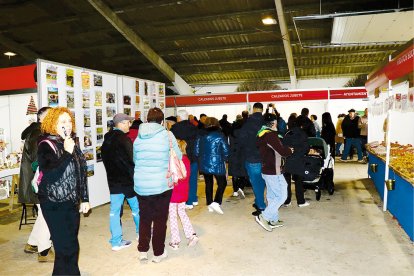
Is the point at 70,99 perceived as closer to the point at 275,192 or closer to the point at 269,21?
the point at 275,192

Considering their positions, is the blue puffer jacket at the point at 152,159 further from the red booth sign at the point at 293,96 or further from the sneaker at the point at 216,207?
the red booth sign at the point at 293,96

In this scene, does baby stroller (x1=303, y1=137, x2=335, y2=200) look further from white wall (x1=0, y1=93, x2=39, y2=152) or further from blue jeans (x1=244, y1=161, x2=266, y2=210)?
white wall (x1=0, y1=93, x2=39, y2=152)

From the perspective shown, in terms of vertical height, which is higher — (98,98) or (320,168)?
(98,98)

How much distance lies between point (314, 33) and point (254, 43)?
2078 mm

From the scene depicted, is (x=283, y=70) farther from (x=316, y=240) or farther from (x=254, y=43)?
(x=316, y=240)

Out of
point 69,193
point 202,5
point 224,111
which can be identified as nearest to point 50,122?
point 69,193

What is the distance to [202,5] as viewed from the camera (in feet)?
33.9

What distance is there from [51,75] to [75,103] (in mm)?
643

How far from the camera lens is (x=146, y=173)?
368cm

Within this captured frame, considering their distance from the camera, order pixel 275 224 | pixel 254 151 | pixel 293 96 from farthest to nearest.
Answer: pixel 293 96 → pixel 254 151 → pixel 275 224

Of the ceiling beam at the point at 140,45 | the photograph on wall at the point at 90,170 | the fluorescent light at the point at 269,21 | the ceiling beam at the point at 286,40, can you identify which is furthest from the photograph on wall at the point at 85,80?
the fluorescent light at the point at 269,21

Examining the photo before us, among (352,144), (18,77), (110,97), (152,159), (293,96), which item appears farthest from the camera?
(293,96)

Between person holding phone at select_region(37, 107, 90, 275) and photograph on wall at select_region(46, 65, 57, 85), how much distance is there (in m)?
2.75

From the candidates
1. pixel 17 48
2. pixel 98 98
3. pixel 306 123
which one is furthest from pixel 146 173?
pixel 17 48
